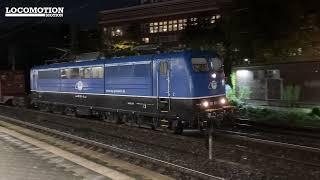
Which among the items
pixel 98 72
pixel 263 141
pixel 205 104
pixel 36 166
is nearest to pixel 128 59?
pixel 98 72

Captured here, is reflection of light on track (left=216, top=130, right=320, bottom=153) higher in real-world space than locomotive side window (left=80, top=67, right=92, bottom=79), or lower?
lower

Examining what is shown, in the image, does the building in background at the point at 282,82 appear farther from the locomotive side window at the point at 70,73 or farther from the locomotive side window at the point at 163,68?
the locomotive side window at the point at 163,68

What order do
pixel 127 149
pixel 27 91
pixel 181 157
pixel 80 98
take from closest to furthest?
pixel 181 157
pixel 127 149
pixel 80 98
pixel 27 91

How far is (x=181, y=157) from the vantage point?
14430 millimetres

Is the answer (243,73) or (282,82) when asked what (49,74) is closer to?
(243,73)

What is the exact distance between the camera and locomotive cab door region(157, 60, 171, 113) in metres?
19.8

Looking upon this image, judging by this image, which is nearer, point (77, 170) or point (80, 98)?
point (77, 170)

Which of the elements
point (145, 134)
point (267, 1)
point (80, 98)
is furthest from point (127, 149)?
point (267, 1)

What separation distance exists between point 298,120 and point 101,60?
9810 mm

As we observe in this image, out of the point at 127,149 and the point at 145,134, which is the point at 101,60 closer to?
the point at 145,134

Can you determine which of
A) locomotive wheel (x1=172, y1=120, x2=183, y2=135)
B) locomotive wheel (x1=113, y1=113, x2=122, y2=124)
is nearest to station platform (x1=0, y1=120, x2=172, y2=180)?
locomotive wheel (x1=172, y1=120, x2=183, y2=135)

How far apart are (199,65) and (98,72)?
773cm

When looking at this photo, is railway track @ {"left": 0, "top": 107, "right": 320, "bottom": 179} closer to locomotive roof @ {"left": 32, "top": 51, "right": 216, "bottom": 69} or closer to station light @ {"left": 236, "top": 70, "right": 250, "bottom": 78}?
locomotive roof @ {"left": 32, "top": 51, "right": 216, "bottom": 69}

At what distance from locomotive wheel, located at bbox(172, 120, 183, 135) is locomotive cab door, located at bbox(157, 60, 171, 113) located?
1.82 ft
